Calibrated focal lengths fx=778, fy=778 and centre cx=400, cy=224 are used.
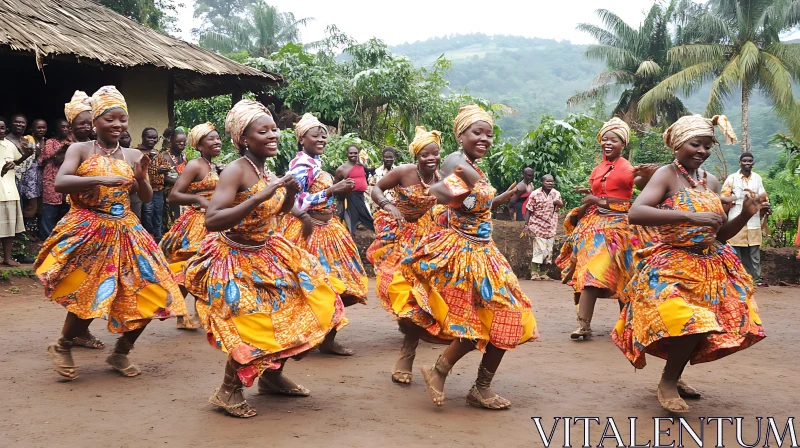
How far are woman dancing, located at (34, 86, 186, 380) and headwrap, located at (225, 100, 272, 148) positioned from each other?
1.20 m

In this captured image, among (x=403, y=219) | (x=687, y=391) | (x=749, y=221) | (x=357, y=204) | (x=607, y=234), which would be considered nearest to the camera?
(x=687, y=391)

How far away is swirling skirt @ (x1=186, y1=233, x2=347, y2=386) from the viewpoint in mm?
4445

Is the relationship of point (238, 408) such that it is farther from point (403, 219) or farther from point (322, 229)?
point (403, 219)

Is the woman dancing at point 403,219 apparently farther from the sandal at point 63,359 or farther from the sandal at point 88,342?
the sandal at point 88,342

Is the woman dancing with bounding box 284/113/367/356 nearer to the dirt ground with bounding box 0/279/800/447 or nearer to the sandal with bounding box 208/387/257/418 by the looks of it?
the dirt ground with bounding box 0/279/800/447

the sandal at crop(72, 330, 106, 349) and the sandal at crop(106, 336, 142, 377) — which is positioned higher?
the sandal at crop(106, 336, 142, 377)

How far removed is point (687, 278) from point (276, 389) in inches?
106

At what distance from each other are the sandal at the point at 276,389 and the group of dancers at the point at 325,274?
0.6 inches

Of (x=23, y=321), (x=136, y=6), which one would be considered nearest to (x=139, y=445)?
(x=23, y=321)

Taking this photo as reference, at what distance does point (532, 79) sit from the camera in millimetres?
91875

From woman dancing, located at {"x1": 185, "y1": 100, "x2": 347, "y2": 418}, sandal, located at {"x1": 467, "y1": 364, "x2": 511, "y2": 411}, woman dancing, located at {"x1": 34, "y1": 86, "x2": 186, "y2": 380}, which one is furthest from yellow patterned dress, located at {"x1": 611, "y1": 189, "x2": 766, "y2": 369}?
woman dancing, located at {"x1": 34, "y1": 86, "x2": 186, "y2": 380}

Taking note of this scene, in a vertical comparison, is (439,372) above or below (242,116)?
below

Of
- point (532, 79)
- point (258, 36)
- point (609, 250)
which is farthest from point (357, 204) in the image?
point (532, 79)

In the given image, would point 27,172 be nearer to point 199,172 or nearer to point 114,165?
point 199,172
